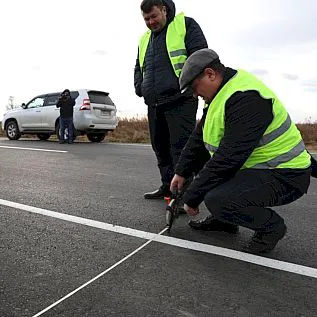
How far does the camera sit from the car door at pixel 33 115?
44.1ft

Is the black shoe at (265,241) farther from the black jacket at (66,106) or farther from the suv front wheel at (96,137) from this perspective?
the suv front wheel at (96,137)

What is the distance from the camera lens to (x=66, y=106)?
38.8 ft

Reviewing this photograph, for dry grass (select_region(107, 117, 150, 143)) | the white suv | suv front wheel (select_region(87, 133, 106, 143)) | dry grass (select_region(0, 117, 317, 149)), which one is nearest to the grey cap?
the white suv

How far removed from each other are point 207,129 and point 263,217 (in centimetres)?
66

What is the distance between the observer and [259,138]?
246 cm

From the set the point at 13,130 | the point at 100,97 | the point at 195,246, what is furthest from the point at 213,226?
the point at 13,130

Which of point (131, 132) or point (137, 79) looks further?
point (131, 132)

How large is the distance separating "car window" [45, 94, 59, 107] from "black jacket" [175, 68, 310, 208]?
11.1 metres

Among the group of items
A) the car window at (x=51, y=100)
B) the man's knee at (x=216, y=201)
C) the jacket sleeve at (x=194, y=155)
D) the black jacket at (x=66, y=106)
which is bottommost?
the man's knee at (x=216, y=201)

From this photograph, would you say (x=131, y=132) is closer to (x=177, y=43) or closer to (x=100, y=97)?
(x=100, y=97)

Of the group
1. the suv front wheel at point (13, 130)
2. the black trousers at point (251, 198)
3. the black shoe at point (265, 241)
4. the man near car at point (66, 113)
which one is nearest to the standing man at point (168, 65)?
the black trousers at point (251, 198)

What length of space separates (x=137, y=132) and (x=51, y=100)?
385 cm

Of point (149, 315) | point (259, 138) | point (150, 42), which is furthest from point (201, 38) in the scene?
point (149, 315)

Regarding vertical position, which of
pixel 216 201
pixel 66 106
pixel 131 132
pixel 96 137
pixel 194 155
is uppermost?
pixel 66 106
